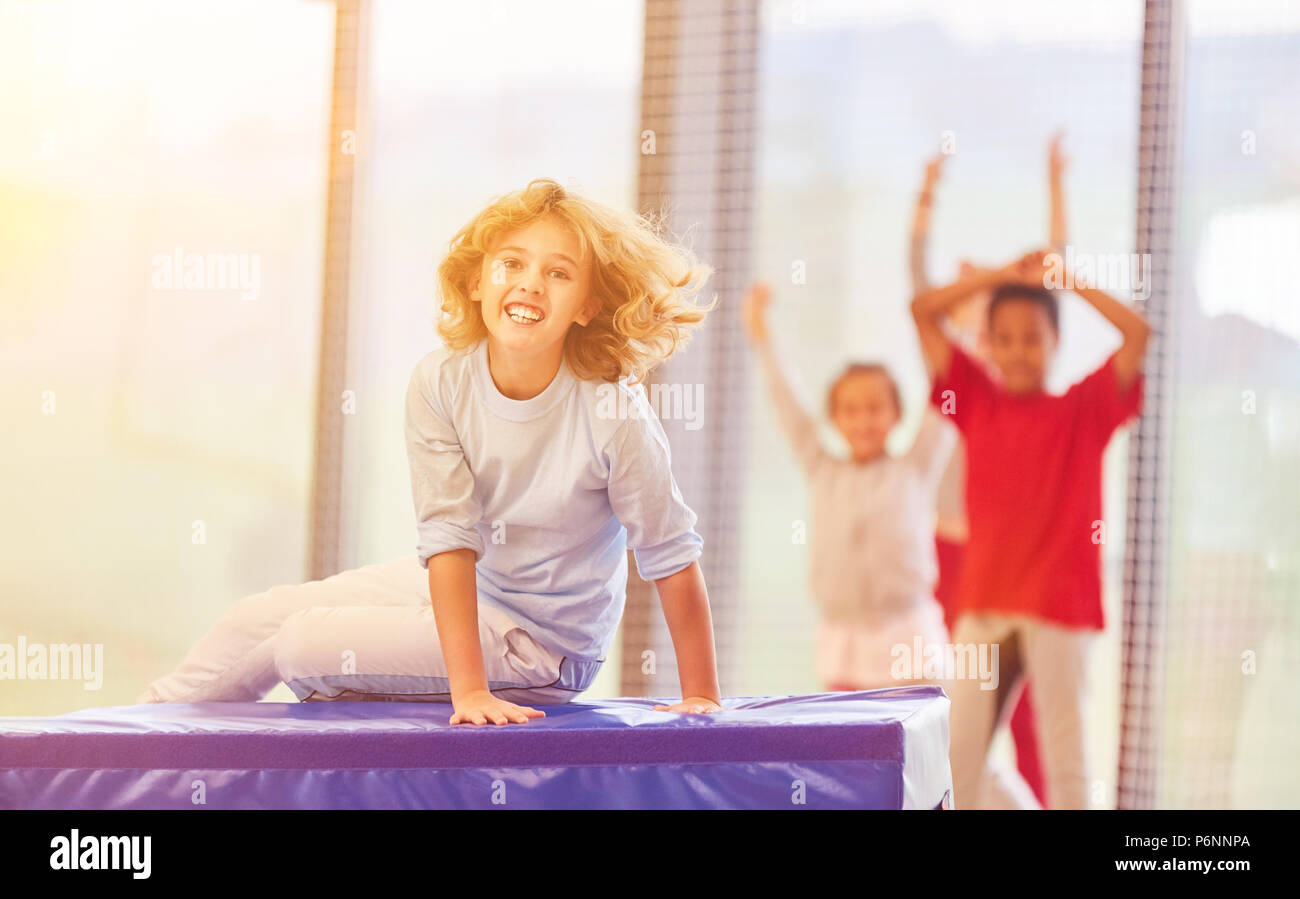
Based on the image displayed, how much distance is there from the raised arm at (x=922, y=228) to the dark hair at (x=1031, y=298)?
12cm

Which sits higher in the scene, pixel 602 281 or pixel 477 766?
pixel 602 281

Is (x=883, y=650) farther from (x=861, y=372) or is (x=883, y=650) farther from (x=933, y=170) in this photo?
(x=933, y=170)

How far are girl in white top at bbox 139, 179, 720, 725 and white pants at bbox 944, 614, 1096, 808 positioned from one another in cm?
88

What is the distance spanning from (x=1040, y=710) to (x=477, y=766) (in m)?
1.25

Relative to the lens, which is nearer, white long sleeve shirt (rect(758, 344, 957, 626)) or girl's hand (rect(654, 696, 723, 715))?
girl's hand (rect(654, 696, 723, 715))

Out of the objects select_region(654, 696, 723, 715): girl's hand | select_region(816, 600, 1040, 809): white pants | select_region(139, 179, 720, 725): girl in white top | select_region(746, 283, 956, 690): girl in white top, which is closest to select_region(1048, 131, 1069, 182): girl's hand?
select_region(746, 283, 956, 690): girl in white top

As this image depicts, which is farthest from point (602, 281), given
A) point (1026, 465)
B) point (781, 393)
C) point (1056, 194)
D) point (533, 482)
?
point (1056, 194)

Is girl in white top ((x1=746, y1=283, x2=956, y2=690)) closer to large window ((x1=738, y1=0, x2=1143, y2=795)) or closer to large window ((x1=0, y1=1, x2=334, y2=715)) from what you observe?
large window ((x1=738, y1=0, x2=1143, y2=795))

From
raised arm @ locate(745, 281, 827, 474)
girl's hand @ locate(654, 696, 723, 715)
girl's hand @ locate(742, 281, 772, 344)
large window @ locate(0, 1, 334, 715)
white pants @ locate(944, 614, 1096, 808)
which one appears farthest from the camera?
large window @ locate(0, 1, 334, 715)

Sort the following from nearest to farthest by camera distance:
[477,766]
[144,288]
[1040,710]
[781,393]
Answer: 1. [477,766]
2. [1040,710]
3. [781,393]
4. [144,288]

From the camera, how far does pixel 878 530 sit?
6.70 feet

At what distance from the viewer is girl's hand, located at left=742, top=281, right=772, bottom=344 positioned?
2.22 metres
